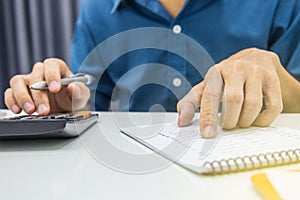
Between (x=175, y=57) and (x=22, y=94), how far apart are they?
0.36m

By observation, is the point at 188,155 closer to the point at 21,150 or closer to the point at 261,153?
the point at 261,153

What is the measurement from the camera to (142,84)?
0.81 m

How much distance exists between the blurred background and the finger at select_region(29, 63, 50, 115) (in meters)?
0.97

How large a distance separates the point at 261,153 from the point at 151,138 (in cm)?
15

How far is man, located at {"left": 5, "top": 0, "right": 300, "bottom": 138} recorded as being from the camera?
0.57 metres


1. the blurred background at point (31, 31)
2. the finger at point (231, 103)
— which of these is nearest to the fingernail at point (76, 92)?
the finger at point (231, 103)

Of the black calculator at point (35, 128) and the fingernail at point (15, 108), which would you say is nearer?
the black calculator at point (35, 128)

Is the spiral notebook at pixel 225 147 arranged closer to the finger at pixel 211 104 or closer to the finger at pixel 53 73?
the finger at pixel 211 104

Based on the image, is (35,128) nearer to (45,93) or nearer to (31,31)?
(45,93)

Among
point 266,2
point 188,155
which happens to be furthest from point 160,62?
point 188,155

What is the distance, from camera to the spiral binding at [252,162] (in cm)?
29

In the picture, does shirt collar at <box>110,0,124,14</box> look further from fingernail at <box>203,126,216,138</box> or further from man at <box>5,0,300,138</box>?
fingernail at <box>203,126,216,138</box>

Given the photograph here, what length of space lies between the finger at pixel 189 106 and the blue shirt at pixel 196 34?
0.28 meters

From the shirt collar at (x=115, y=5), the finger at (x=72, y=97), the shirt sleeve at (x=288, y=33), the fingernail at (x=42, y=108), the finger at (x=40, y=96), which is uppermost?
the shirt collar at (x=115, y=5)
